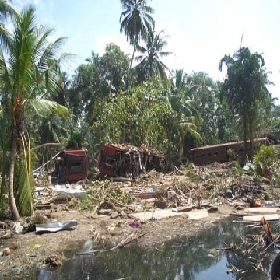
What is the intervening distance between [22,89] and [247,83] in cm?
2411

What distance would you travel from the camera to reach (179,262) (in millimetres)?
7898

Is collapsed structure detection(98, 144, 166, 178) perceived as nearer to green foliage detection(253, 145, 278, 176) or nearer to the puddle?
green foliage detection(253, 145, 278, 176)

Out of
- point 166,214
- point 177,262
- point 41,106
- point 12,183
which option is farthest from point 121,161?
point 177,262

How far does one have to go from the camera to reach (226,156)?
30.9 meters

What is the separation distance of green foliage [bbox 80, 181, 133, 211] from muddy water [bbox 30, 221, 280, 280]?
3696 millimetres

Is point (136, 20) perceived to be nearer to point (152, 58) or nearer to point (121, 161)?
point (152, 58)

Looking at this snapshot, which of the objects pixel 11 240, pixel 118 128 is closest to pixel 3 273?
pixel 11 240

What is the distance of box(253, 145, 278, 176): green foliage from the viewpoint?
57.2ft

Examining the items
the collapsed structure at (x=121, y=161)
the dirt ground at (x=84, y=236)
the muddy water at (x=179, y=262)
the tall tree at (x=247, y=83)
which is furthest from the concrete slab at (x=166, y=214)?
the tall tree at (x=247, y=83)

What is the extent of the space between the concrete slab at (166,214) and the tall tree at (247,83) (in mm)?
18815

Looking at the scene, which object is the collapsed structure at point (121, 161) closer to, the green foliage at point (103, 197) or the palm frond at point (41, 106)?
the green foliage at point (103, 197)

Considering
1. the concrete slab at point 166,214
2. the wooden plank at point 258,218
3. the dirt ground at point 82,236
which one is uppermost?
the concrete slab at point 166,214

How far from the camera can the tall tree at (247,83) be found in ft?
98.5

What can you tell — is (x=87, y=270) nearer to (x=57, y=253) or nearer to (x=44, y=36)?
(x=57, y=253)
